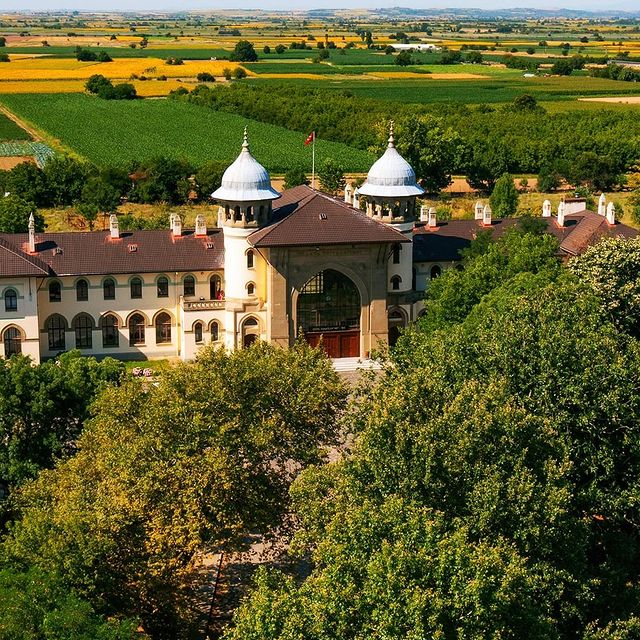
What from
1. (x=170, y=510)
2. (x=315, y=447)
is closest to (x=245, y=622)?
(x=170, y=510)

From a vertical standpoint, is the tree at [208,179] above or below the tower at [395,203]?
below

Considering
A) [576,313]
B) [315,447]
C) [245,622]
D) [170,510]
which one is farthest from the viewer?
[576,313]

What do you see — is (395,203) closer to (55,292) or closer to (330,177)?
(55,292)

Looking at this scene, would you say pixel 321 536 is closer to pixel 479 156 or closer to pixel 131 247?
pixel 131 247

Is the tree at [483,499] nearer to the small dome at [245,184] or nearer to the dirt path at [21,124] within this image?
the small dome at [245,184]

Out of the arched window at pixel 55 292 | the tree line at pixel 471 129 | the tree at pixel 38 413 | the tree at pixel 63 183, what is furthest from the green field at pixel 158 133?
the tree at pixel 38 413
